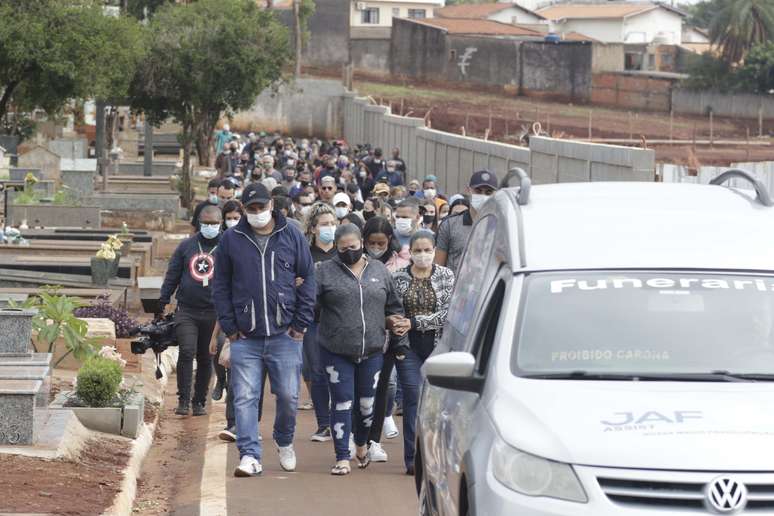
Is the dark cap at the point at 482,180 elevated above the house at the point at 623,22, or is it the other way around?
the house at the point at 623,22

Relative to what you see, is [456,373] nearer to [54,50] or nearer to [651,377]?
[651,377]

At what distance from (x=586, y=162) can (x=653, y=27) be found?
340ft

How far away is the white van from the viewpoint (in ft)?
18.8

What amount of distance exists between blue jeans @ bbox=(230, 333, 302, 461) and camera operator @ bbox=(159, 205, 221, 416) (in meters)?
2.68

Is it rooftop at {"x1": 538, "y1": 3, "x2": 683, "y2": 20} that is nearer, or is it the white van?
the white van

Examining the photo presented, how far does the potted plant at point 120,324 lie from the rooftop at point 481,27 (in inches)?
3506

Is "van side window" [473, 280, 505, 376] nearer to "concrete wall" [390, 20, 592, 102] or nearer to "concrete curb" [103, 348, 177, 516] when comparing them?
"concrete curb" [103, 348, 177, 516]

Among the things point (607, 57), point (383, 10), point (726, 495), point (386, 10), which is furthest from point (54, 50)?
point (386, 10)

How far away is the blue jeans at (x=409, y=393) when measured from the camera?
11.4 m

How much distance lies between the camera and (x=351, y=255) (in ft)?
36.6

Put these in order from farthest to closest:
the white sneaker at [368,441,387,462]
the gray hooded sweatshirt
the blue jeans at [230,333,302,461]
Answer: the white sneaker at [368,441,387,462], the gray hooded sweatshirt, the blue jeans at [230,333,302,461]

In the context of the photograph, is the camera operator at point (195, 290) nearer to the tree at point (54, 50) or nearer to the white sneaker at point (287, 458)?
the white sneaker at point (287, 458)

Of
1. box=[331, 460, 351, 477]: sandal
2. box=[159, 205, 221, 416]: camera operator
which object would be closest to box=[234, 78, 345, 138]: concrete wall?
box=[159, 205, 221, 416]: camera operator

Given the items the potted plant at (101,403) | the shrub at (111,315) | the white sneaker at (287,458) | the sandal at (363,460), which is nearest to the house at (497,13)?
the shrub at (111,315)
